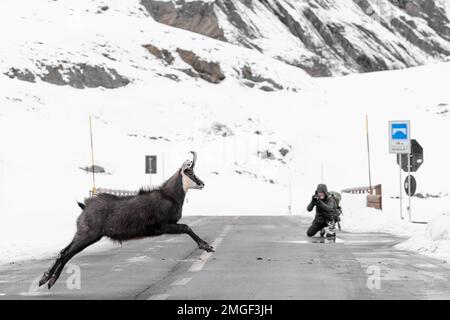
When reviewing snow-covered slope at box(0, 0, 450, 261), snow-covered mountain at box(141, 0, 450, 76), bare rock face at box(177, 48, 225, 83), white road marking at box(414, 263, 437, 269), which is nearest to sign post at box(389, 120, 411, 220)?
snow-covered slope at box(0, 0, 450, 261)

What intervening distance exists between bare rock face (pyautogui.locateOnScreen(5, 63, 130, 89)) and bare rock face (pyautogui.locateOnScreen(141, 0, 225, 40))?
35.4 meters

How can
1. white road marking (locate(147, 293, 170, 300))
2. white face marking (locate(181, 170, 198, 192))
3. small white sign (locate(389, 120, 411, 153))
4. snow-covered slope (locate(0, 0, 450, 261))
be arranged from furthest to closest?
snow-covered slope (locate(0, 0, 450, 261))
small white sign (locate(389, 120, 411, 153))
white face marking (locate(181, 170, 198, 192))
white road marking (locate(147, 293, 170, 300))

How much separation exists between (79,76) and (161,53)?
44.4 ft

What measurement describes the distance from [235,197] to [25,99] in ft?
73.3

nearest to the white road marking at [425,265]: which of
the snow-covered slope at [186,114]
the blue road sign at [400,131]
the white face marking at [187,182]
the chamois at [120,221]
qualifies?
the white face marking at [187,182]

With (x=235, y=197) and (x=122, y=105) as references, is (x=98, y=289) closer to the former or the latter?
(x=235, y=197)

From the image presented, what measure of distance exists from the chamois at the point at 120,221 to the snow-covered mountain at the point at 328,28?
100666 mm

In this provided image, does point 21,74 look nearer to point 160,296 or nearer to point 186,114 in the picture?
point 186,114

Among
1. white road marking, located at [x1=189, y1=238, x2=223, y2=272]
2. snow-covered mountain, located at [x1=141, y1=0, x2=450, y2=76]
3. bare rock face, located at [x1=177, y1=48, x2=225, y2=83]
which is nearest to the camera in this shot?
white road marking, located at [x1=189, y1=238, x2=223, y2=272]

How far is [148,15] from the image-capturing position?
352 ft

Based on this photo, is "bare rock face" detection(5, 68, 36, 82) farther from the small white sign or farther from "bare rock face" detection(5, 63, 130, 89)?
the small white sign

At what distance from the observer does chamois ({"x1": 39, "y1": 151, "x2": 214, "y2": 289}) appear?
1009cm

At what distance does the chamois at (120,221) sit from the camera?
10094mm

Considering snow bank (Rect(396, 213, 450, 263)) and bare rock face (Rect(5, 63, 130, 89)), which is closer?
snow bank (Rect(396, 213, 450, 263))
